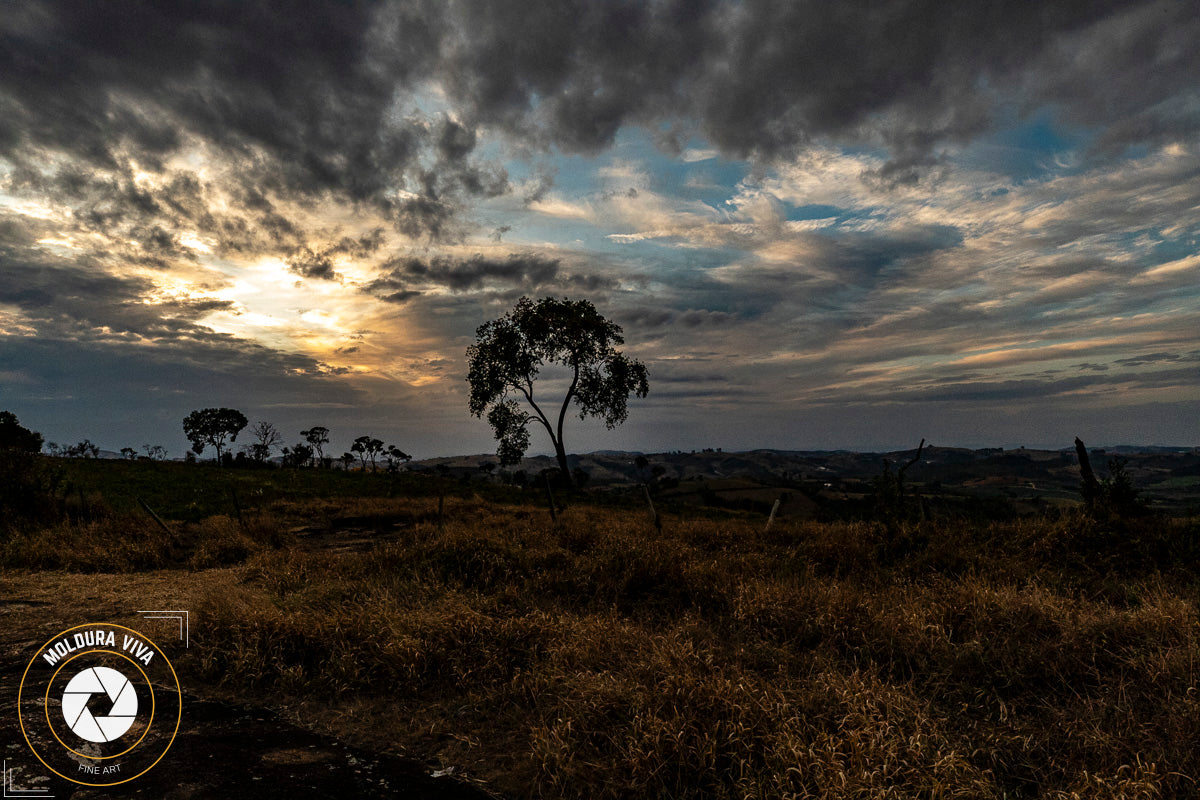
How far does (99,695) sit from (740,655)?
7.44 metres

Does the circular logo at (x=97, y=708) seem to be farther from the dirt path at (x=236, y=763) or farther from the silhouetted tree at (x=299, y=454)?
the silhouetted tree at (x=299, y=454)

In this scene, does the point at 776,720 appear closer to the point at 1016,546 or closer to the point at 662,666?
the point at 662,666

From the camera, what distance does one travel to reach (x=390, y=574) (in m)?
11.0

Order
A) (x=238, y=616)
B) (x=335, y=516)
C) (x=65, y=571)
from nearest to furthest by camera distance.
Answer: (x=238, y=616) → (x=65, y=571) → (x=335, y=516)

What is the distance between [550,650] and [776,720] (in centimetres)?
300

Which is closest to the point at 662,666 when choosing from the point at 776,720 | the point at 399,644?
the point at 776,720

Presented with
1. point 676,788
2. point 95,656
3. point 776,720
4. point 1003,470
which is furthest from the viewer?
point 1003,470

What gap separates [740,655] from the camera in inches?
272

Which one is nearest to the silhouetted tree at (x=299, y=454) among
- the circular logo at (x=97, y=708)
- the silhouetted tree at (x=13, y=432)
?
the silhouetted tree at (x=13, y=432)

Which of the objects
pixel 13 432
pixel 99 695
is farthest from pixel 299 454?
pixel 99 695

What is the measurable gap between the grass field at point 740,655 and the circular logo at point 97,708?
27.3 inches

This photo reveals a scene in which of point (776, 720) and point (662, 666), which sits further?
point (662, 666)

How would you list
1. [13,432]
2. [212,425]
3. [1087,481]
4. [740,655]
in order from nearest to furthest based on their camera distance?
[740,655], [1087,481], [13,432], [212,425]

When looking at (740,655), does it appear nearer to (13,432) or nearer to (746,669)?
(746,669)
